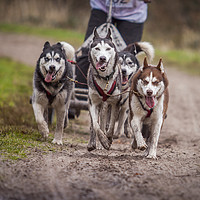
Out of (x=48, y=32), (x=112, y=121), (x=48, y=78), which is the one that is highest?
(x=48, y=78)

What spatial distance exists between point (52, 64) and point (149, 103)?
1.20 m

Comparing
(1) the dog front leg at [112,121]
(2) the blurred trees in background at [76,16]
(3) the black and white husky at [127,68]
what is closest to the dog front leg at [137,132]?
(1) the dog front leg at [112,121]

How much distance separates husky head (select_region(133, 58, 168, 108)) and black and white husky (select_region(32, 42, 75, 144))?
92cm

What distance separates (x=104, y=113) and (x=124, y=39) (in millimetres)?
1482

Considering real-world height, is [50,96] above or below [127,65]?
below

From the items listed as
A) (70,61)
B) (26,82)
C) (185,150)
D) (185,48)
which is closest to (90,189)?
(185,150)

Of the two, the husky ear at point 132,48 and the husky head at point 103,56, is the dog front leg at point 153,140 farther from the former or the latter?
the husky ear at point 132,48

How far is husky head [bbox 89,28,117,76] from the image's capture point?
449 centimetres

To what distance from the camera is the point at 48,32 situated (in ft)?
67.9

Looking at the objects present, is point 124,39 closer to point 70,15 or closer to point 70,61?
point 70,61

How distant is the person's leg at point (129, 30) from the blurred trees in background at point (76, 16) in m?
14.4

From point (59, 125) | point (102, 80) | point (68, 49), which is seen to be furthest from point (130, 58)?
A: point (59, 125)

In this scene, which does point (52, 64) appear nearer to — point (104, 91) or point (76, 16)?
point (104, 91)

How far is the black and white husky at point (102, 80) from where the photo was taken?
4547 millimetres
